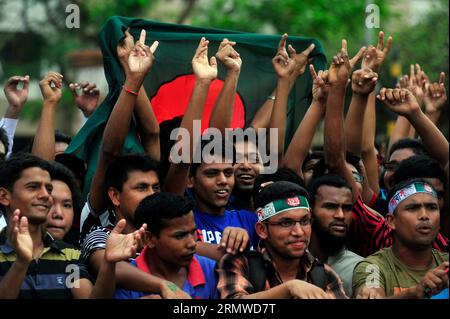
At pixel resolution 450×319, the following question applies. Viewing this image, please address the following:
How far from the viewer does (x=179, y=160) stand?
6105mm

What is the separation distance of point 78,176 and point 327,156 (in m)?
1.72

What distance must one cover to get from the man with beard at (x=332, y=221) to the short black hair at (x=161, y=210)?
1.13m

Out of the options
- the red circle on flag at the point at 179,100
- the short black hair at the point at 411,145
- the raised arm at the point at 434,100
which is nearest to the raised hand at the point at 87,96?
the red circle on flag at the point at 179,100

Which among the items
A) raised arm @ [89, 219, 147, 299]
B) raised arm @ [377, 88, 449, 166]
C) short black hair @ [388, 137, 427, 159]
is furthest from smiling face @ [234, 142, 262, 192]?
raised arm @ [89, 219, 147, 299]

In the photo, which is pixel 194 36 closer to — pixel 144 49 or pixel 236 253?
pixel 144 49

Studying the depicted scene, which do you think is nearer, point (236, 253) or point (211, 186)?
point (236, 253)

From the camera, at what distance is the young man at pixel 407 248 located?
5.86 meters

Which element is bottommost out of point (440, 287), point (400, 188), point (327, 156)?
point (440, 287)

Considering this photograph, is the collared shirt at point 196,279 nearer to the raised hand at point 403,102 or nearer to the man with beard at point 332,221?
the man with beard at point 332,221

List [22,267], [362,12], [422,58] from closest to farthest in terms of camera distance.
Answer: [22,267] → [422,58] → [362,12]

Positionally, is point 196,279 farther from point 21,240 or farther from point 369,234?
point 369,234

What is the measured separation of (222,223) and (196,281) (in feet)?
3.07

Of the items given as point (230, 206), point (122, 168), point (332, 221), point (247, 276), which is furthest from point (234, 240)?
point (230, 206)

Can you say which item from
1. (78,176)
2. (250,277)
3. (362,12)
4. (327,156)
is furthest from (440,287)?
(362,12)
